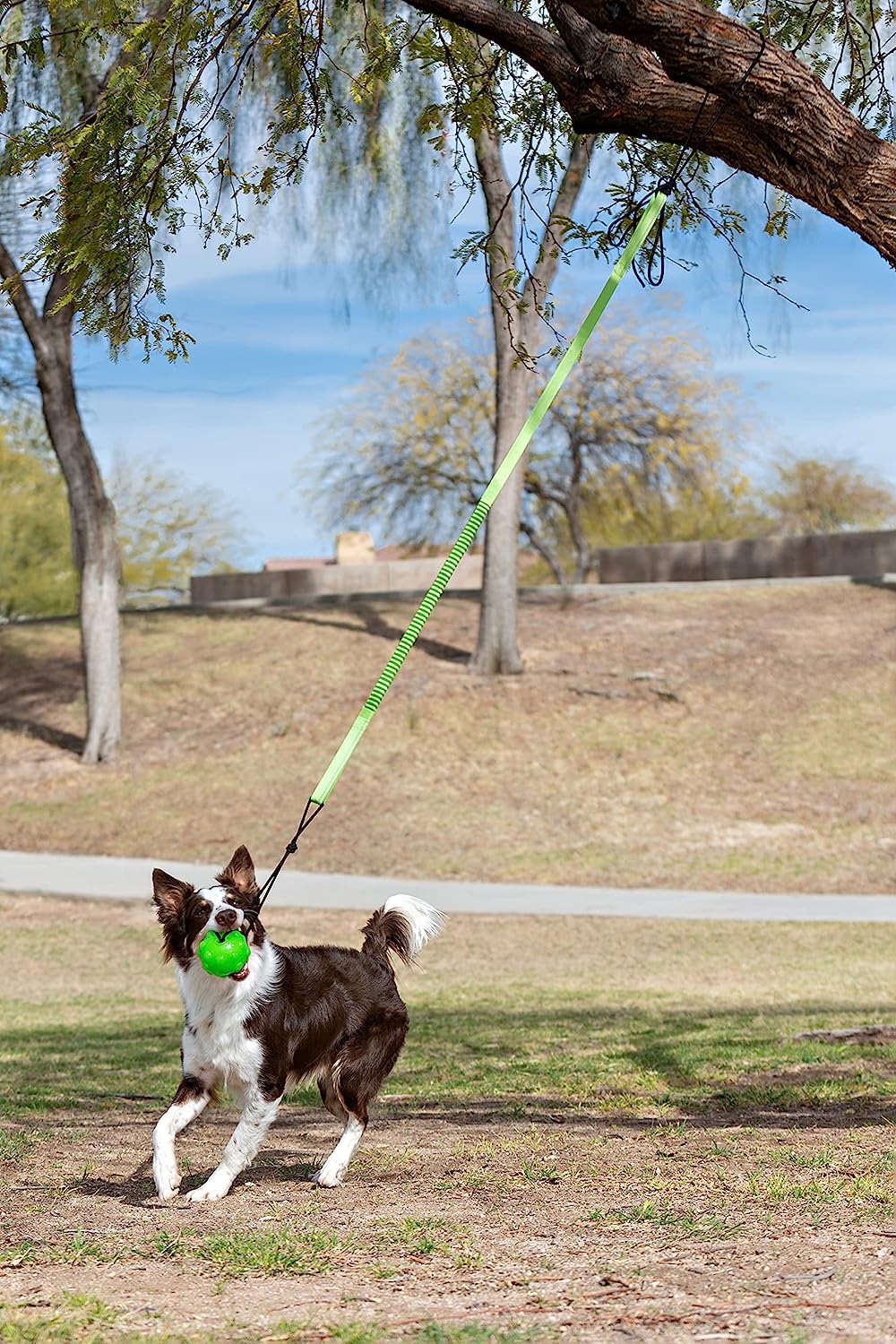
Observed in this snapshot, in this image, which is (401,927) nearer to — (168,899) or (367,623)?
(168,899)

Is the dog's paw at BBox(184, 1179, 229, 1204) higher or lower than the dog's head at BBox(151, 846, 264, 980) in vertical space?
lower

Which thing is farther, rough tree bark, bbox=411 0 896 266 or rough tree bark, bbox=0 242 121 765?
rough tree bark, bbox=0 242 121 765

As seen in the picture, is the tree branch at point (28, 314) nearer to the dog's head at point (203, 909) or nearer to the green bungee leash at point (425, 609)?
the green bungee leash at point (425, 609)

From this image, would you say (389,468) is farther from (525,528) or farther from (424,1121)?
(424,1121)

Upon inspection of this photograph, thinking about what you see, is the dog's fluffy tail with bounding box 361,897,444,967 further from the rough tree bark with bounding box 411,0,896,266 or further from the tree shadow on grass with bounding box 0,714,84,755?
the tree shadow on grass with bounding box 0,714,84,755

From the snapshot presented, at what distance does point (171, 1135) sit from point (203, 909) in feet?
2.57

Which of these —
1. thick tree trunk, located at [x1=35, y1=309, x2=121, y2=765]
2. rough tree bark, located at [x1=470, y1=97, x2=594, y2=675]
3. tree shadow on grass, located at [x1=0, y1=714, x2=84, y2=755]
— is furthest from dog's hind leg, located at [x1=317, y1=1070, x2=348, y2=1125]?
tree shadow on grass, located at [x1=0, y1=714, x2=84, y2=755]

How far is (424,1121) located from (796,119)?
4530 mm

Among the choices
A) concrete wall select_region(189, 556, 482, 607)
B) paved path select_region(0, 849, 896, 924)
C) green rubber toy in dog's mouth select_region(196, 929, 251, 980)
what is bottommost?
paved path select_region(0, 849, 896, 924)

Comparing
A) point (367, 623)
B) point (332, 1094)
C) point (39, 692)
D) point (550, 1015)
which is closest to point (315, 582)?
point (367, 623)

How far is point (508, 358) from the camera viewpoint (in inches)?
1002

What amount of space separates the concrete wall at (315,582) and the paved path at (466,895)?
19503 millimetres

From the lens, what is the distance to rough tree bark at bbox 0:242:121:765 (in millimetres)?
23797

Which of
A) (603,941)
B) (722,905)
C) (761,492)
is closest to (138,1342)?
(603,941)
